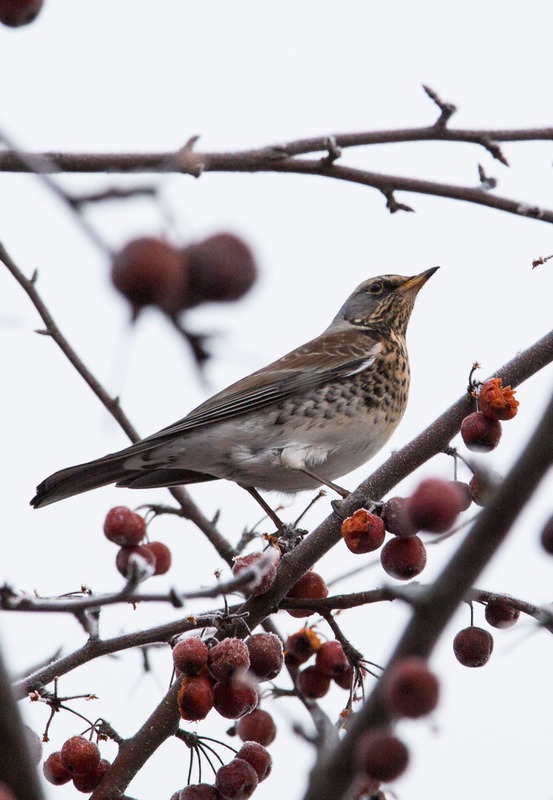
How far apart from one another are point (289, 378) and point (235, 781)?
9.83 feet

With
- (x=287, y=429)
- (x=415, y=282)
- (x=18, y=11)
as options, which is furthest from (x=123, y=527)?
(x=415, y=282)

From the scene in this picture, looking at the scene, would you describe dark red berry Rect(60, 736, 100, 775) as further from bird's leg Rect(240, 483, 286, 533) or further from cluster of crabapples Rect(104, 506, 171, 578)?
bird's leg Rect(240, 483, 286, 533)

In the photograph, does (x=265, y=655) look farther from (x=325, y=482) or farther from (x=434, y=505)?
(x=325, y=482)

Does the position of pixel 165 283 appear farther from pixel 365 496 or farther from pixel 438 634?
pixel 365 496

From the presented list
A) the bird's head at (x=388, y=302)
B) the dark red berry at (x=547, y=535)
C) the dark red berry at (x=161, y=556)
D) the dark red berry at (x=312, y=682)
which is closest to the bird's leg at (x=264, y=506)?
the dark red berry at (x=161, y=556)

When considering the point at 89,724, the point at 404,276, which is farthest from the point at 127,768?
the point at 404,276

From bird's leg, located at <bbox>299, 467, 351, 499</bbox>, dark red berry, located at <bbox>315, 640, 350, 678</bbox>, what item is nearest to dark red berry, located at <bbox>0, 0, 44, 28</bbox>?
dark red berry, located at <bbox>315, 640, 350, 678</bbox>

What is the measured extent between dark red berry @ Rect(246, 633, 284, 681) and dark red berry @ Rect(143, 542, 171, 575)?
2.56 feet

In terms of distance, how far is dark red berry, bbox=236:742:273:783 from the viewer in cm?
288

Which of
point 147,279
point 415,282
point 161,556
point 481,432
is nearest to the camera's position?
point 147,279

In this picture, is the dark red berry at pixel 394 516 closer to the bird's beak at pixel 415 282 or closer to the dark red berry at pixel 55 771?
the dark red berry at pixel 55 771

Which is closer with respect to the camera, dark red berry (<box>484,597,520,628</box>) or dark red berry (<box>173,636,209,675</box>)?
dark red berry (<box>173,636,209,675</box>)

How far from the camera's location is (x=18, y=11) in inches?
71.4

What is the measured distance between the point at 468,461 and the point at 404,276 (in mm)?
3832
